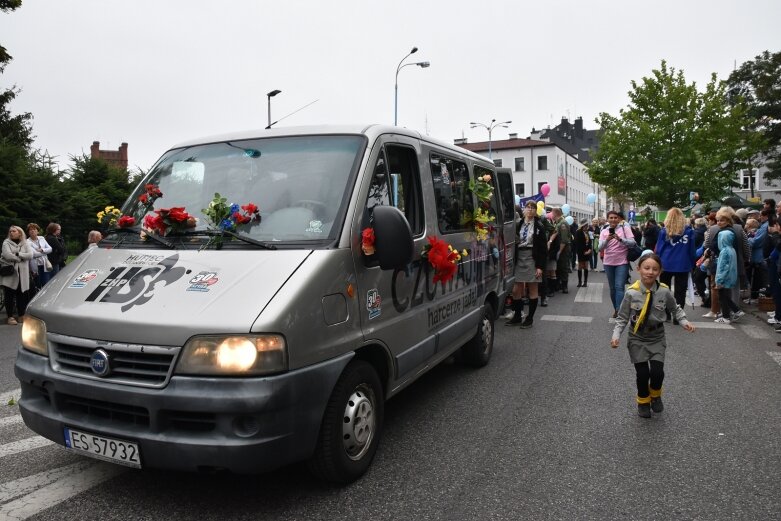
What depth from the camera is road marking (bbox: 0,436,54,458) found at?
417 centimetres

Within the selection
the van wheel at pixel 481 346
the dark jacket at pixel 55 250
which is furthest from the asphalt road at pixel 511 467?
the dark jacket at pixel 55 250

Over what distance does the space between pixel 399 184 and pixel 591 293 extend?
10627 mm

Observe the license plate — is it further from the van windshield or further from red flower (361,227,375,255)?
red flower (361,227,375,255)

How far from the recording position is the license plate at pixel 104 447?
2.97m

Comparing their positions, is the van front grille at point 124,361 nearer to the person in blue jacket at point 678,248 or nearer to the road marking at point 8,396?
the road marking at point 8,396

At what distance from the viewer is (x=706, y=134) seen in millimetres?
33625

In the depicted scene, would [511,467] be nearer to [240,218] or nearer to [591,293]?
[240,218]

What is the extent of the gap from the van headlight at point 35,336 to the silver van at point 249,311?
2 centimetres

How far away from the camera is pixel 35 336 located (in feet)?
11.2

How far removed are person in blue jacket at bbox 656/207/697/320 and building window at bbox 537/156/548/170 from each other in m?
68.1

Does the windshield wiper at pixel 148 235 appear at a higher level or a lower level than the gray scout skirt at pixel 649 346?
higher

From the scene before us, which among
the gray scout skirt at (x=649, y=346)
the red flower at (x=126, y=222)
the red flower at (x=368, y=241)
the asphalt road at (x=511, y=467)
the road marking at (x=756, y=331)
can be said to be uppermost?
the red flower at (x=126, y=222)

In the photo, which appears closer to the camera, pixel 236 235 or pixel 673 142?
pixel 236 235

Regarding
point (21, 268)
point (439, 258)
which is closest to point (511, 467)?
point (439, 258)
